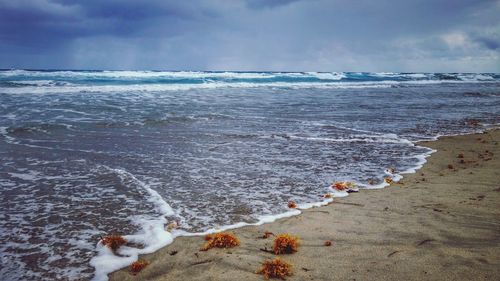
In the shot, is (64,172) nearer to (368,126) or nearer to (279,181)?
(279,181)

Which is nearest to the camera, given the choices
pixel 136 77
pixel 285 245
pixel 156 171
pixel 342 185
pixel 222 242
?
pixel 285 245

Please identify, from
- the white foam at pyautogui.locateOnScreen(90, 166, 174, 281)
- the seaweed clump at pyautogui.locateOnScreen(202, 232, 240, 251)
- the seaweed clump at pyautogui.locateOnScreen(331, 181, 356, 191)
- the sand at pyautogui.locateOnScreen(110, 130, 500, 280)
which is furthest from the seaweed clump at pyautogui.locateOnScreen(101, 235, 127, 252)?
the seaweed clump at pyautogui.locateOnScreen(331, 181, 356, 191)

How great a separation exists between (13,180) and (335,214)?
18.0ft

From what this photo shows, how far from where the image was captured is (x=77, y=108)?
1739 centimetres

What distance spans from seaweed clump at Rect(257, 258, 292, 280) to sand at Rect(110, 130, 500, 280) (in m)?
0.06

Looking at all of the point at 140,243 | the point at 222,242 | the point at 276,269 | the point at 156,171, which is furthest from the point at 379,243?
the point at 156,171

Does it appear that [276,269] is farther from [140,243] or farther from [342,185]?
[342,185]

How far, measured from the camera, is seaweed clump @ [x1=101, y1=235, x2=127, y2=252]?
399 centimetres

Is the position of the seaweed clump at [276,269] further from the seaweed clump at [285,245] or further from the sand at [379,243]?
the seaweed clump at [285,245]

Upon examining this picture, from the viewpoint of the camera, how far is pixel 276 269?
3314 millimetres

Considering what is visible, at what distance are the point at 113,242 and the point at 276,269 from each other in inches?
74.1

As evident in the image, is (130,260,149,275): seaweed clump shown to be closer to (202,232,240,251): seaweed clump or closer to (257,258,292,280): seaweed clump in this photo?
(202,232,240,251): seaweed clump

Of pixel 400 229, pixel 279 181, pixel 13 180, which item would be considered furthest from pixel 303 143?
pixel 13 180

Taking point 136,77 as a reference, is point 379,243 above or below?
below
